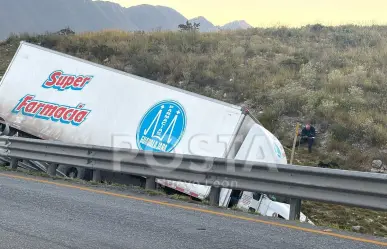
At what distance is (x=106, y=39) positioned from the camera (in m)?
26.3

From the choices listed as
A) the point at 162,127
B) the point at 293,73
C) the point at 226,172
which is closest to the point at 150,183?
the point at 226,172

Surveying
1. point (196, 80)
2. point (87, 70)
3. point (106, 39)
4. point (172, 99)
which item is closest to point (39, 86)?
point (87, 70)

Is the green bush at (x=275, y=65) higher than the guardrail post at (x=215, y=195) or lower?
higher

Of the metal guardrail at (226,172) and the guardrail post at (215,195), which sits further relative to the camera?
the guardrail post at (215,195)

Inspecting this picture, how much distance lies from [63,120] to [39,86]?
180 cm

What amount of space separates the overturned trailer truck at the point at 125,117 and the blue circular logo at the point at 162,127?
2 centimetres

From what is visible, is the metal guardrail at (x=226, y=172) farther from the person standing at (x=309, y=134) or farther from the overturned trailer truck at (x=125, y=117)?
the person standing at (x=309, y=134)

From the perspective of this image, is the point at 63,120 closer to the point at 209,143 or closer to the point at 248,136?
the point at 209,143

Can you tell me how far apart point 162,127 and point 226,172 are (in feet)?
9.90

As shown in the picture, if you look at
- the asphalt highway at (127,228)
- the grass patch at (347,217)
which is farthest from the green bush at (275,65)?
the asphalt highway at (127,228)

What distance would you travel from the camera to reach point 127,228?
5492 millimetres

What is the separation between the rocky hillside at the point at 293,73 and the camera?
583 inches

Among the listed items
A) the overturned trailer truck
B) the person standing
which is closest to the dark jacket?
the person standing

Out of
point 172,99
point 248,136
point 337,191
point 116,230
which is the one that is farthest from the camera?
point 172,99
